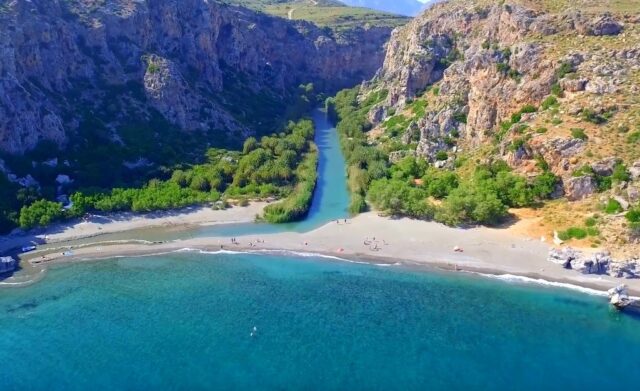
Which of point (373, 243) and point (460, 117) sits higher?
point (460, 117)

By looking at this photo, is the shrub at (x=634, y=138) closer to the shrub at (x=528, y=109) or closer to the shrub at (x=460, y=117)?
the shrub at (x=528, y=109)

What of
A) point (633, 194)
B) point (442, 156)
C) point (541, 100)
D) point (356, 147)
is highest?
point (541, 100)

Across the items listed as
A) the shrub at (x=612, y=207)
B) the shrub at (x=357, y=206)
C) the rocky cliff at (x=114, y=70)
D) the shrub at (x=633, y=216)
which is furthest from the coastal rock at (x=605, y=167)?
the rocky cliff at (x=114, y=70)

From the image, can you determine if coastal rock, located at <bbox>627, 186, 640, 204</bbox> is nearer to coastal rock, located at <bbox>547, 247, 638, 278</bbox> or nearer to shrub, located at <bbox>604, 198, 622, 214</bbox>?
shrub, located at <bbox>604, 198, 622, 214</bbox>

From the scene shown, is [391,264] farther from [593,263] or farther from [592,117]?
[592,117]

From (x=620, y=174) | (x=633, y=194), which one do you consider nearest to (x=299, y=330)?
(x=633, y=194)

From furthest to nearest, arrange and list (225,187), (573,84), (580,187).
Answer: (225,187)
(573,84)
(580,187)

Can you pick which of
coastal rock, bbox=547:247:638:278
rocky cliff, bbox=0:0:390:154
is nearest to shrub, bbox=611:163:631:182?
coastal rock, bbox=547:247:638:278
